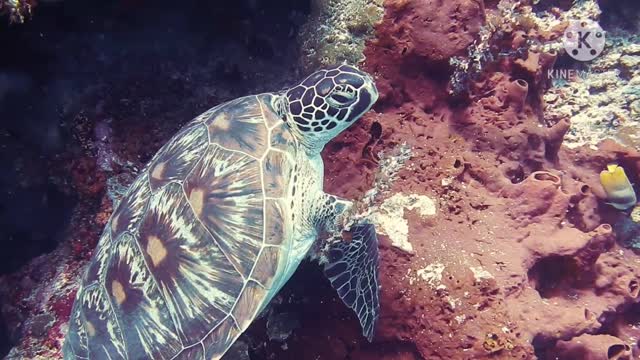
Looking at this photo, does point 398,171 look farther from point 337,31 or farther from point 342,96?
point 337,31

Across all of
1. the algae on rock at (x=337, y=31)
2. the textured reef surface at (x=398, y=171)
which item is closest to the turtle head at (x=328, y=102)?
the textured reef surface at (x=398, y=171)

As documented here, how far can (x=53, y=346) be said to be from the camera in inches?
114

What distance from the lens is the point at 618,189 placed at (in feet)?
10.3

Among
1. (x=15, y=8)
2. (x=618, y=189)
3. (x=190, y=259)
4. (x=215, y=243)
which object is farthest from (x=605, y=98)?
(x=15, y=8)

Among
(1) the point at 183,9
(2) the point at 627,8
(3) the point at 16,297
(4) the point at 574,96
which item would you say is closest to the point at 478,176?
(4) the point at 574,96

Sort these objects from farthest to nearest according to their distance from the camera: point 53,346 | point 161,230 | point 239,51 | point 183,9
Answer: point 239,51, point 183,9, point 53,346, point 161,230

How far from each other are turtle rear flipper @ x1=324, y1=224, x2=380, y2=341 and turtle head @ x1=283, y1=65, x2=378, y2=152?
75 centimetres

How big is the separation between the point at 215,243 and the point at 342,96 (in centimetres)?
125

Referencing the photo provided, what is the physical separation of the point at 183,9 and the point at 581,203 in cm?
358

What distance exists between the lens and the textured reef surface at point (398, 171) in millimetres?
2422

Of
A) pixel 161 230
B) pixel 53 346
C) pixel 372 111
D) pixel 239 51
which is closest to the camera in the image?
pixel 161 230

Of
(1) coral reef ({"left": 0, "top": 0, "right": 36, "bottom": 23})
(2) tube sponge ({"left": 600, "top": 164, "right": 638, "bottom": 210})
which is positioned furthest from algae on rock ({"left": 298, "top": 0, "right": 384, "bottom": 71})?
(2) tube sponge ({"left": 600, "top": 164, "right": 638, "bottom": 210})

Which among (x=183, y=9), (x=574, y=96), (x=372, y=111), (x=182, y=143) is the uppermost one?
(x=183, y=9)

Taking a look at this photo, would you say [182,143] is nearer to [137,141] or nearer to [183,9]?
[137,141]
